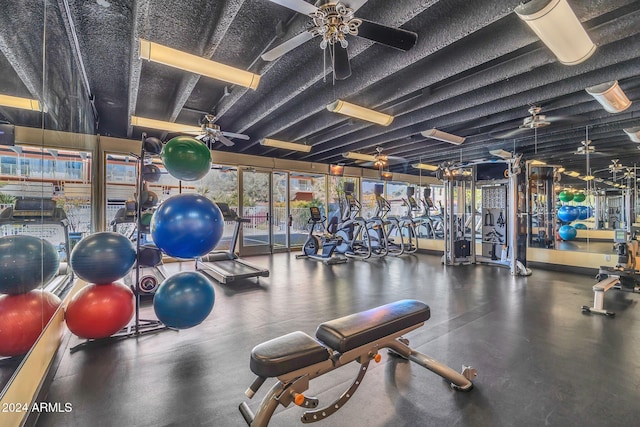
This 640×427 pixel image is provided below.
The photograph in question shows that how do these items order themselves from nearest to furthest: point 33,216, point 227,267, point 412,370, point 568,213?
point 33,216 < point 412,370 < point 227,267 < point 568,213

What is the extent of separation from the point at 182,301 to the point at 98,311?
70 centimetres

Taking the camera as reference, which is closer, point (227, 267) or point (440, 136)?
point (227, 267)

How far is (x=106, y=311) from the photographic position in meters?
2.54

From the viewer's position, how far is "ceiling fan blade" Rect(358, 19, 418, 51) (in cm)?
226

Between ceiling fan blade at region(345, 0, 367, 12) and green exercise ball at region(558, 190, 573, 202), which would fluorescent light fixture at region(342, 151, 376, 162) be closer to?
green exercise ball at region(558, 190, 573, 202)

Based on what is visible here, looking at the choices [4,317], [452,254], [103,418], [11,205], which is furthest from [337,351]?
[452,254]

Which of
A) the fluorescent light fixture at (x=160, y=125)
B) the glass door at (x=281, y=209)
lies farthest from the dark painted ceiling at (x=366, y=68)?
the glass door at (x=281, y=209)

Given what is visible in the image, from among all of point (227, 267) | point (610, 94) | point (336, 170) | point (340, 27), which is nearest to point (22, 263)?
point (340, 27)

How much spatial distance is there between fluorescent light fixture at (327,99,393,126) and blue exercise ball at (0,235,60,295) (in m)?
3.77

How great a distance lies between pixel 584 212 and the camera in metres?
6.04

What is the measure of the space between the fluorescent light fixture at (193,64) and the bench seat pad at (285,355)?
3075mm

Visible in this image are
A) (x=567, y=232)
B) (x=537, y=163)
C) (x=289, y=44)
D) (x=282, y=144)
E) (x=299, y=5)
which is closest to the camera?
(x=299, y=5)

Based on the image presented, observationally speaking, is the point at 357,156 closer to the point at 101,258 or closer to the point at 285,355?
the point at 101,258

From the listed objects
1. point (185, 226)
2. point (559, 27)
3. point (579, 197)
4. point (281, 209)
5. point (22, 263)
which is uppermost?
point (559, 27)
